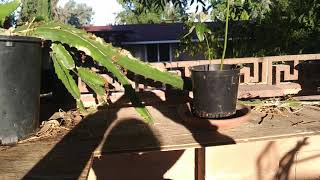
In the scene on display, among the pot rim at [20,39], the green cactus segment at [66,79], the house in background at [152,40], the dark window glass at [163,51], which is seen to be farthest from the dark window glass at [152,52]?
the pot rim at [20,39]

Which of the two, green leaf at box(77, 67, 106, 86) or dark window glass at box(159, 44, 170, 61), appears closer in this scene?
green leaf at box(77, 67, 106, 86)

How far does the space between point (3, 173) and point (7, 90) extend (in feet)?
2.30

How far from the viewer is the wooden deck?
6.91 ft

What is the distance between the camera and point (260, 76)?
154 inches

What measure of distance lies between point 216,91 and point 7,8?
64.5 inches

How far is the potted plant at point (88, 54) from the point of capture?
2854mm

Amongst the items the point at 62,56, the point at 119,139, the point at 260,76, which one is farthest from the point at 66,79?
the point at 260,76

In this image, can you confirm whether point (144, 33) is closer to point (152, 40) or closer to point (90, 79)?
point (152, 40)

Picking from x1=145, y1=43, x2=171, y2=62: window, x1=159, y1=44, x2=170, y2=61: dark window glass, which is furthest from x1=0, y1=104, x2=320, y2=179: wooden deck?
x1=159, y1=44, x2=170, y2=61: dark window glass

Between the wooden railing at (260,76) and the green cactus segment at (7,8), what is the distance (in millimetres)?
792

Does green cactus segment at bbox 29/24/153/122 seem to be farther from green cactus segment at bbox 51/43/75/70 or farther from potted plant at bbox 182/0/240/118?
potted plant at bbox 182/0/240/118

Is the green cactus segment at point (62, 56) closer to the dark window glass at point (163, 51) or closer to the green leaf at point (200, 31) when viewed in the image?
the green leaf at point (200, 31)

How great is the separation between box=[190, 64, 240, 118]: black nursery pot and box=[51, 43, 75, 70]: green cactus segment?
33.3 inches

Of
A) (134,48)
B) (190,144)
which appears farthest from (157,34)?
(190,144)
